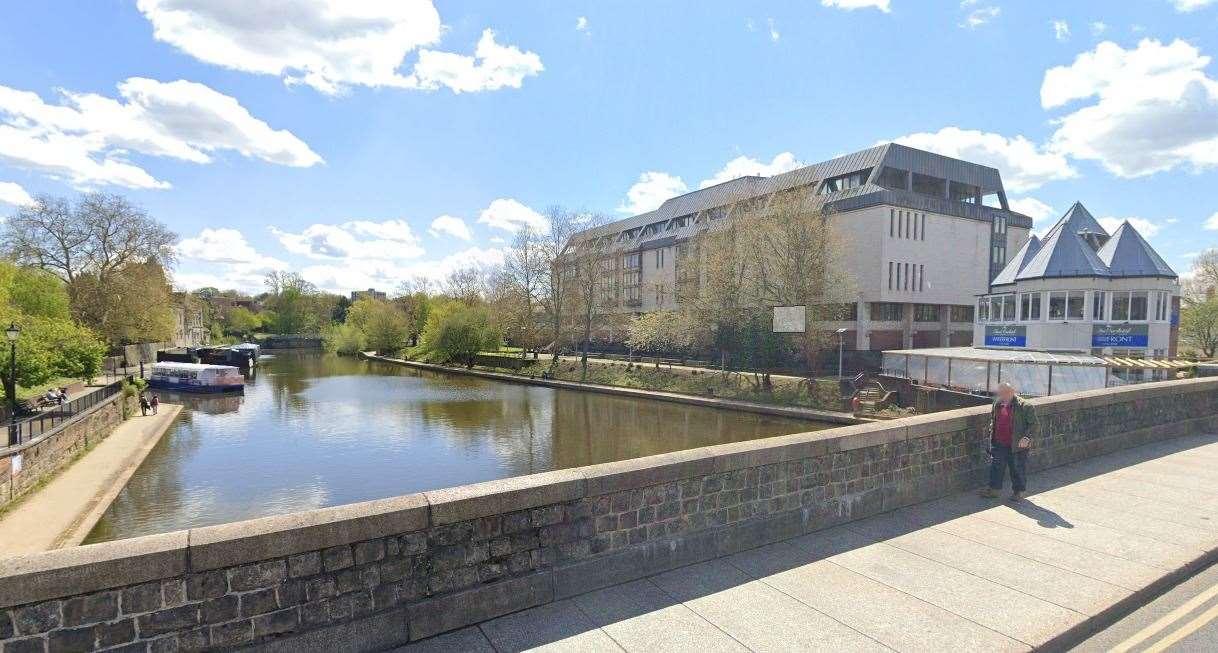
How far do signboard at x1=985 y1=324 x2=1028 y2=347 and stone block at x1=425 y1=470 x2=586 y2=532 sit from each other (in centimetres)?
3362

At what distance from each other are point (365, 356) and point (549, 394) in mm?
54241

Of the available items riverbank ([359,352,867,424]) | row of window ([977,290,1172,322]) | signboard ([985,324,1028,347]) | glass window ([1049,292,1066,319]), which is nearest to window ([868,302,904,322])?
signboard ([985,324,1028,347])

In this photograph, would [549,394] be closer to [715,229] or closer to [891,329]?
[715,229]

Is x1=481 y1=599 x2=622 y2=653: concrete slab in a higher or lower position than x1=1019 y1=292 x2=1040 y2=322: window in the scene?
lower

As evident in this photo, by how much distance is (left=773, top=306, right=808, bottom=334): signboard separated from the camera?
34.8 meters

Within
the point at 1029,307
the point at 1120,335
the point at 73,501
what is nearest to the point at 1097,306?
the point at 1120,335

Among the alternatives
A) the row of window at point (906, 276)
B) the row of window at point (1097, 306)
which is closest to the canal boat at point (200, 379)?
the row of window at point (906, 276)

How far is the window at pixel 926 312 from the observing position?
49.3 metres

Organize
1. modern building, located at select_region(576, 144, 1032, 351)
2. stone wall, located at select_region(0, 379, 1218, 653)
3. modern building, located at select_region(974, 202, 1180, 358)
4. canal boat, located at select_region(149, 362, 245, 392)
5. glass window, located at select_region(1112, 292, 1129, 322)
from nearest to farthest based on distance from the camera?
stone wall, located at select_region(0, 379, 1218, 653), modern building, located at select_region(974, 202, 1180, 358), glass window, located at select_region(1112, 292, 1129, 322), canal boat, located at select_region(149, 362, 245, 392), modern building, located at select_region(576, 144, 1032, 351)

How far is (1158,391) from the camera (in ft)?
37.9

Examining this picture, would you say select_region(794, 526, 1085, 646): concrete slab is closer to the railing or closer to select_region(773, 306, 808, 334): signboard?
the railing

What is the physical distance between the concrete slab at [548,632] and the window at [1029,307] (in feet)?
111

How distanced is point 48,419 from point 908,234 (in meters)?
52.6

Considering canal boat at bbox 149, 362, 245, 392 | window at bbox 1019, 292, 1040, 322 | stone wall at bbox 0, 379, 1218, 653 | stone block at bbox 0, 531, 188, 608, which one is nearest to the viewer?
stone block at bbox 0, 531, 188, 608
